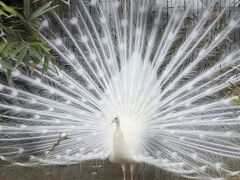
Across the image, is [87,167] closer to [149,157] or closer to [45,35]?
[149,157]

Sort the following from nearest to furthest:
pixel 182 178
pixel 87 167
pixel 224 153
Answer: pixel 224 153 → pixel 182 178 → pixel 87 167

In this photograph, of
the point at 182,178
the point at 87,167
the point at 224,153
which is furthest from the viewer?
the point at 87,167

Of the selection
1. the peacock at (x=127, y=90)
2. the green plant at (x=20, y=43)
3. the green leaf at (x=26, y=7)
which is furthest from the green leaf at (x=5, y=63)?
the peacock at (x=127, y=90)

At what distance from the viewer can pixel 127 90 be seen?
5082 millimetres

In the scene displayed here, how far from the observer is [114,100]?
5086mm

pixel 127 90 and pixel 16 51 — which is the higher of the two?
pixel 127 90

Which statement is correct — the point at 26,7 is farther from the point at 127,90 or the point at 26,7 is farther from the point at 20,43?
the point at 127,90

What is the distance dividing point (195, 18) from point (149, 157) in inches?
51.3

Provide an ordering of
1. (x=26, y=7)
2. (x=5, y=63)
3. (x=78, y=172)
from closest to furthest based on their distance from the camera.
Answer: (x=5, y=63) < (x=26, y=7) < (x=78, y=172)

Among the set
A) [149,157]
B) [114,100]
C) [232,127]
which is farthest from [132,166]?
[232,127]

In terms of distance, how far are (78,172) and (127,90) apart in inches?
39.3

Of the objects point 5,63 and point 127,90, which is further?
point 127,90

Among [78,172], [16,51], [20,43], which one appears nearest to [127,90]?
[78,172]

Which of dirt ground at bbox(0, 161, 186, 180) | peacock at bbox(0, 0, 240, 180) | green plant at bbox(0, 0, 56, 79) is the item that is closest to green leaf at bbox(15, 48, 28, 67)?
green plant at bbox(0, 0, 56, 79)
